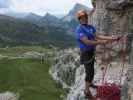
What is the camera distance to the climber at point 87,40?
63.9ft

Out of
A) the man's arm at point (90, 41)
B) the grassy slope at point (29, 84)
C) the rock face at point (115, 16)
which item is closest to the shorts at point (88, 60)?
the man's arm at point (90, 41)

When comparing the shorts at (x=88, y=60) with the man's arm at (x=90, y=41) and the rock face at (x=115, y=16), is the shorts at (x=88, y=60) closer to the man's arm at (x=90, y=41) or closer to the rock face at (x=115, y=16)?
the man's arm at (x=90, y=41)

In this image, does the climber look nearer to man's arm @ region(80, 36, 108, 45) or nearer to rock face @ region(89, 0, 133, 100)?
man's arm @ region(80, 36, 108, 45)

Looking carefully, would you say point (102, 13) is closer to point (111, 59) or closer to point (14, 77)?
point (111, 59)

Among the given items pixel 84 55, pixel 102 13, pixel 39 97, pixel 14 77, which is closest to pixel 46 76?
pixel 14 77

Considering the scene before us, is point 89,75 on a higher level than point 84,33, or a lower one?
lower

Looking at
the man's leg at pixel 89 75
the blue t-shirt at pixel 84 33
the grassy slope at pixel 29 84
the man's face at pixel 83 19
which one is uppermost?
the man's face at pixel 83 19

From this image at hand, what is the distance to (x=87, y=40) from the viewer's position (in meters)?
19.5

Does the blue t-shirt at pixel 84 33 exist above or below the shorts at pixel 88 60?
above

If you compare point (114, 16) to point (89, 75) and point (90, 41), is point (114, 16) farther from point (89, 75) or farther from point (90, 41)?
point (90, 41)

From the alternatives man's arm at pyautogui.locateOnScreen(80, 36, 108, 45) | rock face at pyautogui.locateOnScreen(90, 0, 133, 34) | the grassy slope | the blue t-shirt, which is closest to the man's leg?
the blue t-shirt

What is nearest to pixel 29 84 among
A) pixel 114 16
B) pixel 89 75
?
pixel 114 16

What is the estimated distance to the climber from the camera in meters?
19.5

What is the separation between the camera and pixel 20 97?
480 feet
